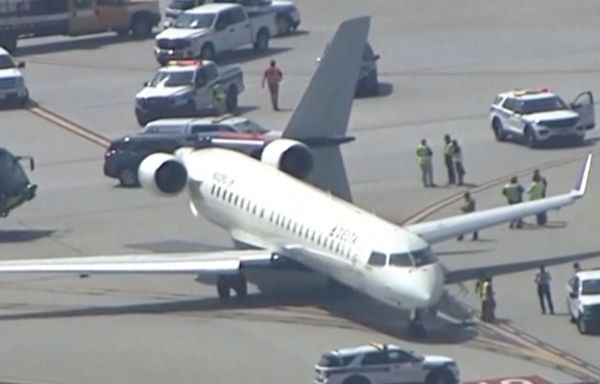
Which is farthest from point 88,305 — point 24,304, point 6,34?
point 6,34

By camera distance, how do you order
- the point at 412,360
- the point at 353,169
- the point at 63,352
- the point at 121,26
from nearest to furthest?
the point at 412,360
the point at 63,352
the point at 353,169
the point at 121,26

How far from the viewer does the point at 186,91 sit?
92.6 m

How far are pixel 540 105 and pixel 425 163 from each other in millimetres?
7847

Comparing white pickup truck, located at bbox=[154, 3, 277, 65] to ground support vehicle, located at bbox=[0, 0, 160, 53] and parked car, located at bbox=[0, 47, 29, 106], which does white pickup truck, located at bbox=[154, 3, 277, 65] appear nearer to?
ground support vehicle, located at bbox=[0, 0, 160, 53]

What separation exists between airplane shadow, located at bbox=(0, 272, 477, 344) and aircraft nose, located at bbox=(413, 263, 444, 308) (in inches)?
54.6

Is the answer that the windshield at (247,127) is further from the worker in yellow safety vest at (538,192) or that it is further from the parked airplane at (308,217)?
the worker in yellow safety vest at (538,192)

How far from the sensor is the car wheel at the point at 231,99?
3691 inches

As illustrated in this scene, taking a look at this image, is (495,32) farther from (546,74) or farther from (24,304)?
(24,304)

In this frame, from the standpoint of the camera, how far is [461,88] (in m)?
95.6

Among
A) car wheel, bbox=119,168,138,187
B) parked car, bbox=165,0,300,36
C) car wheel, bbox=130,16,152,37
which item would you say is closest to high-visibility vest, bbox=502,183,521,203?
car wheel, bbox=119,168,138,187

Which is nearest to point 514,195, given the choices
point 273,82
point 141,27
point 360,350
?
point 360,350

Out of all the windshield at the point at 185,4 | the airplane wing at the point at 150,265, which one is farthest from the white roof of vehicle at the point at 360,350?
the windshield at the point at 185,4

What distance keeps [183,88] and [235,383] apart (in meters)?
36.2

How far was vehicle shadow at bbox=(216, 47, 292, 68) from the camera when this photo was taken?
104688 mm
